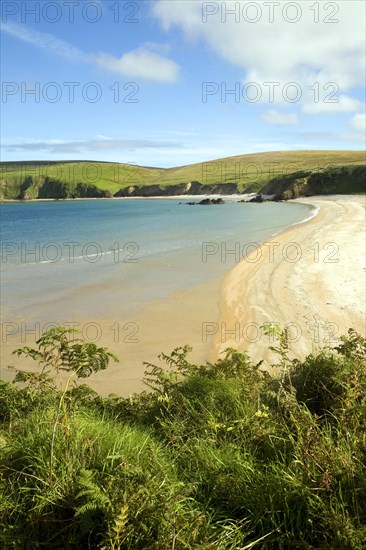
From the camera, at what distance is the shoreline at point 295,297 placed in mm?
11281

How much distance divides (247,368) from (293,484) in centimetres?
283

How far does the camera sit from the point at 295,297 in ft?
49.6

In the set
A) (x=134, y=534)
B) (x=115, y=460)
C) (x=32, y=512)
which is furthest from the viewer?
(x=115, y=460)

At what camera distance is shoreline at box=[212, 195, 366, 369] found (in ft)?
37.0

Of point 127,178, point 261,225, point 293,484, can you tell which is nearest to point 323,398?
point 293,484

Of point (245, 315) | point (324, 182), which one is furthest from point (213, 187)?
point (245, 315)

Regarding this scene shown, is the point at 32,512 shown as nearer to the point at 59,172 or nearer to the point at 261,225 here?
the point at 261,225

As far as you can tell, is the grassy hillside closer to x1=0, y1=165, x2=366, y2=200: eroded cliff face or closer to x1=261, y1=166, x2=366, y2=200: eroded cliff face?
x1=0, y1=165, x2=366, y2=200: eroded cliff face

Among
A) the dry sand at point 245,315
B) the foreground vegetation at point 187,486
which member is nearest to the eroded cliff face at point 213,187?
the dry sand at point 245,315

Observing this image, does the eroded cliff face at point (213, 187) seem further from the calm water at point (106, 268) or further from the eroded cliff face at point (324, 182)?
the calm water at point (106, 268)

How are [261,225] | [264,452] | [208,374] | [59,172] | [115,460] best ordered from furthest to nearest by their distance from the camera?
[59,172]
[261,225]
[208,374]
[264,452]
[115,460]

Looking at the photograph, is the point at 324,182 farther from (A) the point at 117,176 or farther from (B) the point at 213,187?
(A) the point at 117,176

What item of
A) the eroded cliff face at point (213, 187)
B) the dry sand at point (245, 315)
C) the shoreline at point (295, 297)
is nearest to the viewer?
the dry sand at point (245, 315)

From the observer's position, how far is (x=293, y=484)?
2.75m
